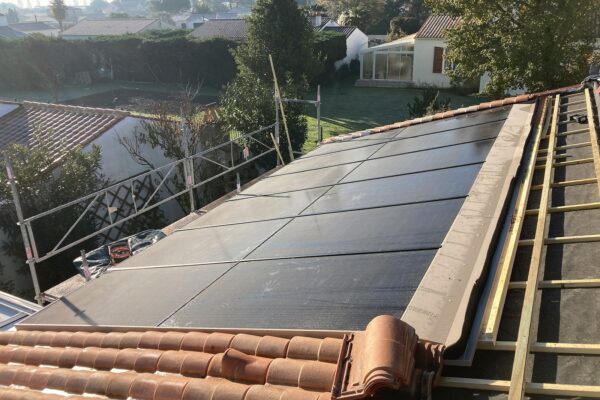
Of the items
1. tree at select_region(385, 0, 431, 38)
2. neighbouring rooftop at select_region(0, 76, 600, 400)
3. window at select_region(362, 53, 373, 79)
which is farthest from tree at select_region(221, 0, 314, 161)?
tree at select_region(385, 0, 431, 38)

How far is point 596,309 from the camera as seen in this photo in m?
2.81

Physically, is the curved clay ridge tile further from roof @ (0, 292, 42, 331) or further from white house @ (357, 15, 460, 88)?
white house @ (357, 15, 460, 88)

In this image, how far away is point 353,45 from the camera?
39.8 meters

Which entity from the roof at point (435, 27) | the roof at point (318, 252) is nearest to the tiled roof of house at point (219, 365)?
the roof at point (318, 252)

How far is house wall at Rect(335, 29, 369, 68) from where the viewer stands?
38006mm

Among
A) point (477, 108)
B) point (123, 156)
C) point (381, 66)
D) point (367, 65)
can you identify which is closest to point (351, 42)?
point (367, 65)

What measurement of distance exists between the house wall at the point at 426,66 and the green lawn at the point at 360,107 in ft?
3.28

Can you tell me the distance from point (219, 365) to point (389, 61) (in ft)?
108

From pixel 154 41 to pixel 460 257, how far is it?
41739mm

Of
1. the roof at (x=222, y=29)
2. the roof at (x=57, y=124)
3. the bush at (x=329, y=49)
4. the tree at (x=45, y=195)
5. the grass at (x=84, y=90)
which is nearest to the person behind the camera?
the tree at (x=45, y=195)

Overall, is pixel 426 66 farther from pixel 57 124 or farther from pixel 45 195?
pixel 45 195

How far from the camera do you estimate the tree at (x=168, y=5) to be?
15362cm

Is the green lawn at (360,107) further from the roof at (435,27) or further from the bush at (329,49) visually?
the roof at (435,27)

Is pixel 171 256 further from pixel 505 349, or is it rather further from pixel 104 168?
pixel 104 168
